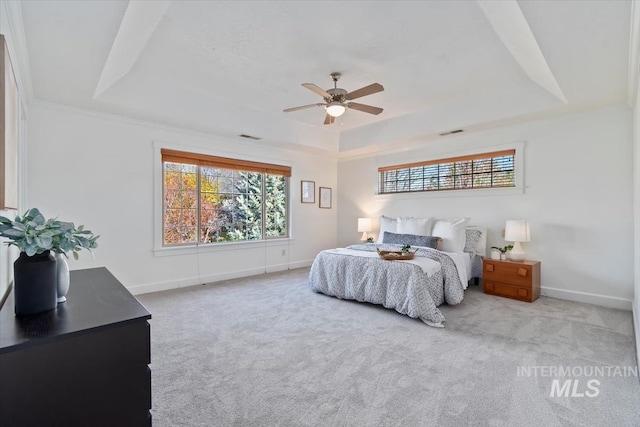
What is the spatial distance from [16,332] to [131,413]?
0.47m

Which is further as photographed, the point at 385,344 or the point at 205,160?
the point at 205,160

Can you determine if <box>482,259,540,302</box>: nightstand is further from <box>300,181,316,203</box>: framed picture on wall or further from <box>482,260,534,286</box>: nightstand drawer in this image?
<box>300,181,316,203</box>: framed picture on wall

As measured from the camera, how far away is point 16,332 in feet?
3.37

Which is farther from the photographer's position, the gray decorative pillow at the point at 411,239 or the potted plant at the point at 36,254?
the gray decorative pillow at the point at 411,239

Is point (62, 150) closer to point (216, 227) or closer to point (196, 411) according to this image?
point (216, 227)

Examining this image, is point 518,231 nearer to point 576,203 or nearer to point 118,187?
point 576,203

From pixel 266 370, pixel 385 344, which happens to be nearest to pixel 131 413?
pixel 266 370

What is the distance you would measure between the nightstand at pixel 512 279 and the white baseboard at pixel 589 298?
187mm

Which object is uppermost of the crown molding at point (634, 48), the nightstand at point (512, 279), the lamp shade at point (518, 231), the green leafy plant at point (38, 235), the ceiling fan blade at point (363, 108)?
the crown molding at point (634, 48)

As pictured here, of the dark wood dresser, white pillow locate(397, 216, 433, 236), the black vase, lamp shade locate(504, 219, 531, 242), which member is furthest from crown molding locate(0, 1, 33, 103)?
lamp shade locate(504, 219, 531, 242)

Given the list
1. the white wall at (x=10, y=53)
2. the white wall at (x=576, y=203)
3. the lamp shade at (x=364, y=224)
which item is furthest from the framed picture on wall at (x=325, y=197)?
the white wall at (x=10, y=53)

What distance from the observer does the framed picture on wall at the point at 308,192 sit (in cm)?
622

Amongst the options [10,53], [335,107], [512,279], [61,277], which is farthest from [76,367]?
[512,279]

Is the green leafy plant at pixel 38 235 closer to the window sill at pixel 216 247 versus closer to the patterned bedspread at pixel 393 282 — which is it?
the patterned bedspread at pixel 393 282
